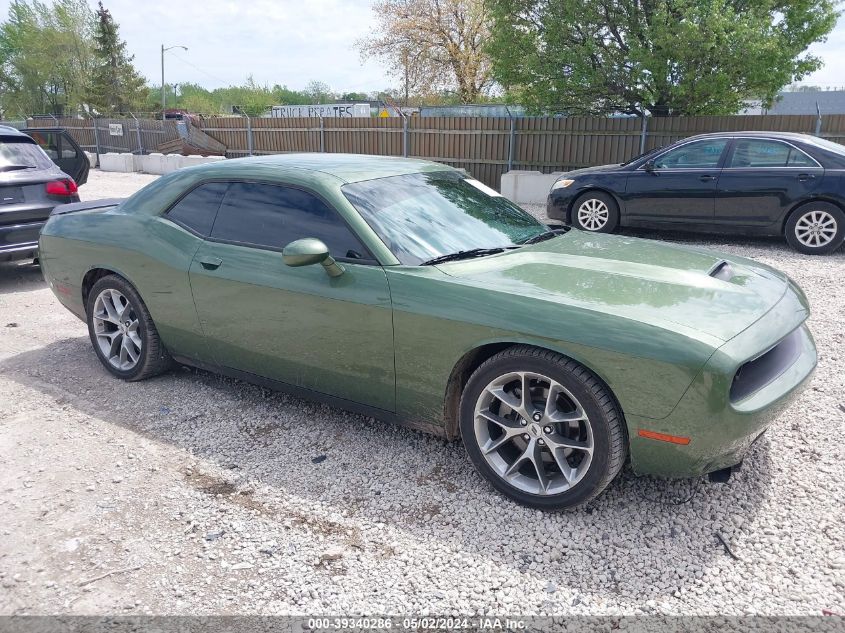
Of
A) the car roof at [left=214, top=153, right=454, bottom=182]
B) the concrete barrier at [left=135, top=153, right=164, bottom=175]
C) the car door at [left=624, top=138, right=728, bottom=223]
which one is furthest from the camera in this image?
the concrete barrier at [left=135, top=153, right=164, bottom=175]

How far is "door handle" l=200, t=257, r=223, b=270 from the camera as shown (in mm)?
3668

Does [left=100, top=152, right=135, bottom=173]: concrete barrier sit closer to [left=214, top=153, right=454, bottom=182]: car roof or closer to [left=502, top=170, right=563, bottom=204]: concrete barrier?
[left=502, top=170, right=563, bottom=204]: concrete barrier

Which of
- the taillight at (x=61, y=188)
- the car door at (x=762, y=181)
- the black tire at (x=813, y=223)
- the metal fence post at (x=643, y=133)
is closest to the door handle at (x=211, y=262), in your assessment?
the taillight at (x=61, y=188)

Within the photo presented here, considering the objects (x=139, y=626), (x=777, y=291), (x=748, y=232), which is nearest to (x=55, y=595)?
(x=139, y=626)

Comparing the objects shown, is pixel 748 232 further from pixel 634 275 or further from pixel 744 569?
pixel 744 569

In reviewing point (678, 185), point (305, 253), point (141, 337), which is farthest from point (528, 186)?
point (305, 253)

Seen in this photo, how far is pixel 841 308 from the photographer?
5844 mm

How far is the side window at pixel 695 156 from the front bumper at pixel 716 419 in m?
6.59

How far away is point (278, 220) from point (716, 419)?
2447 mm

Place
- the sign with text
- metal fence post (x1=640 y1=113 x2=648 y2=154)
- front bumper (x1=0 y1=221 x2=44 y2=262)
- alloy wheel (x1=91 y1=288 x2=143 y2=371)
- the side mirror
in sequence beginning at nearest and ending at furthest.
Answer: the side mirror
alloy wheel (x1=91 y1=288 x2=143 y2=371)
front bumper (x1=0 y1=221 x2=44 y2=262)
metal fence post (x1=640 y1=113 x2=648 y2=154)
the sign with text

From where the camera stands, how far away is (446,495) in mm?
3020

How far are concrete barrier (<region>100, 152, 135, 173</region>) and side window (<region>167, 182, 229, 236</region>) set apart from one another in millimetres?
22232

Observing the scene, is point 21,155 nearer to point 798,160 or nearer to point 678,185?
point 678,185

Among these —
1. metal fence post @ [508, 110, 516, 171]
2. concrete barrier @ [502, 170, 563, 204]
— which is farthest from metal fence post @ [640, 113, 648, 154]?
metal fence post @ [508, 110, 516, 171]
